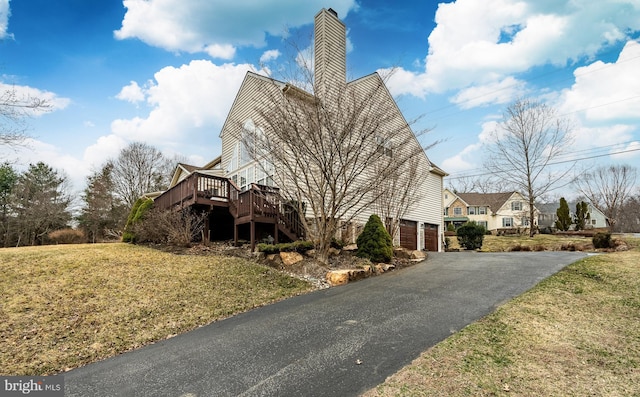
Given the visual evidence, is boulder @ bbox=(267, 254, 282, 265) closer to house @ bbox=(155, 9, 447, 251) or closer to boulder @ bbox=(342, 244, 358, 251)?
house @ bbox=(155, 9, 447, 251)

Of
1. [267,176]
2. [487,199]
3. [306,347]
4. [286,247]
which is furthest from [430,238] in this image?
[487,199]

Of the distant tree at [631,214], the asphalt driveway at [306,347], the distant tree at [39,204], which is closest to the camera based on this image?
the asphalt driveway at [306,347]

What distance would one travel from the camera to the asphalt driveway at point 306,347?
3.65 metres

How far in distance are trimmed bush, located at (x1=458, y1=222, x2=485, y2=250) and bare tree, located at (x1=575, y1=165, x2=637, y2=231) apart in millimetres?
25248

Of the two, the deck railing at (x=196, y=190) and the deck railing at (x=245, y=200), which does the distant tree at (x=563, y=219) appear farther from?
the deck railing at (x=196, y=190)

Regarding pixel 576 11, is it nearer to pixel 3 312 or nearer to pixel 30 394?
pixel 30 394

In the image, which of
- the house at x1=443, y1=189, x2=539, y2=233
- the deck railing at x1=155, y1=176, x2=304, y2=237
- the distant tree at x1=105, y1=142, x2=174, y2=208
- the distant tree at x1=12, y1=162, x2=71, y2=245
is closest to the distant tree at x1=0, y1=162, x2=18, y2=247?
the distant tree at x1=12, y1=162, x2=71, y2=245

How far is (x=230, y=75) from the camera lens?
1482 cm

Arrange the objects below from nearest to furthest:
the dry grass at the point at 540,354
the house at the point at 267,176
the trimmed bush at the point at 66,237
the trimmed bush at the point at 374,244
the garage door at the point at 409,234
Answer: the dry grass at the point at 540,354
the trimmed bush at the point at 374,244
the house at the point at 267,176
the garage door at the point at 409,234
the trimmed bush at the point at 66,237

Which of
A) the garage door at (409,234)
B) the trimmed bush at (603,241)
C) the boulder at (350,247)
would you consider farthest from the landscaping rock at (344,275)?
the trimmed bush at (603,241)

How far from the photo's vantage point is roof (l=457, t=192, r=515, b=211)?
43.8 m

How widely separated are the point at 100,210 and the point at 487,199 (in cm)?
4476

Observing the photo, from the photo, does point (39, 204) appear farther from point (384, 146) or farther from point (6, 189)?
point (384, 146)

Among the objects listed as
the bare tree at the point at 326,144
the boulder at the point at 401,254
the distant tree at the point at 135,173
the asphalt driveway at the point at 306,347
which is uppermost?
the distant tree at the point at 135,173
